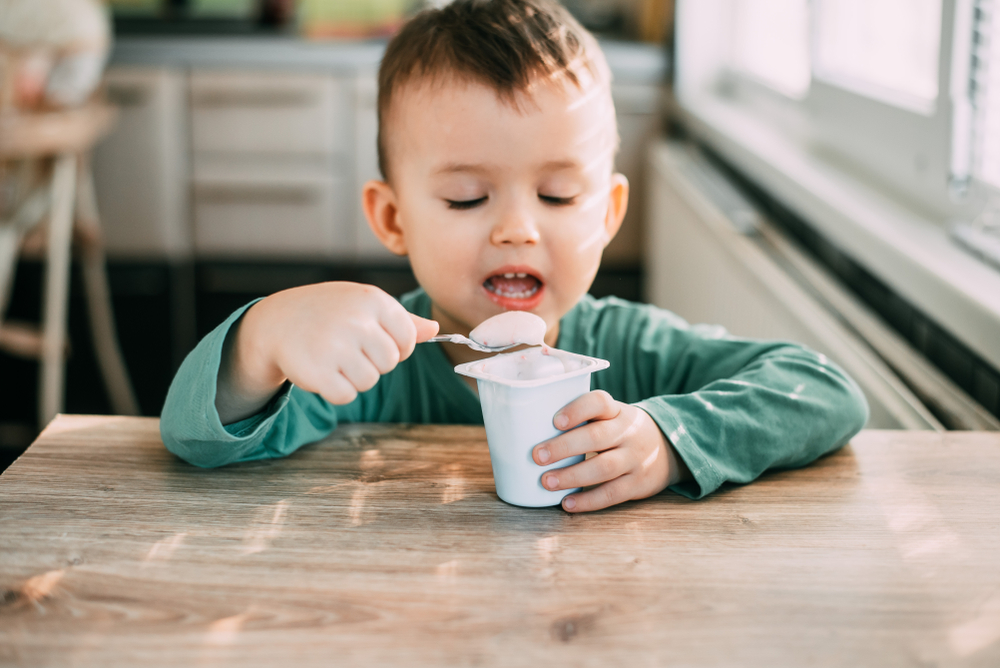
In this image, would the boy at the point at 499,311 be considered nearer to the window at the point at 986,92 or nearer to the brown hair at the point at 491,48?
the brown hair at the point at 491,48

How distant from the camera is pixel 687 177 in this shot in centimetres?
229

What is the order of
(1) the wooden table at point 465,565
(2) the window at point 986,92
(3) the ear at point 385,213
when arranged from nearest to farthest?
(1) the wooden table at point 465,565 < (3) the ear at point 385,213 < (2) the window at point 986,92

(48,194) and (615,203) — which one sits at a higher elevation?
(615,203)

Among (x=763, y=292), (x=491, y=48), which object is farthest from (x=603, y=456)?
(x=763, y=292)

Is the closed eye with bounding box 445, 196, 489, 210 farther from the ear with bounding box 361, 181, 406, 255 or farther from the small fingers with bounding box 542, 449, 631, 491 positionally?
the small fingers with bounding box 542, 449, 631, 491

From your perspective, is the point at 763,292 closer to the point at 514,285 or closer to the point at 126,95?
the point at 514,285

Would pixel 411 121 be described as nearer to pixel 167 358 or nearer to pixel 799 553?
pixel 799 553

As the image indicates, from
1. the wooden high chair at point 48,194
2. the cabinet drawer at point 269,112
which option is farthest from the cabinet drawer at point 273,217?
the wooden high chair at point 48,194


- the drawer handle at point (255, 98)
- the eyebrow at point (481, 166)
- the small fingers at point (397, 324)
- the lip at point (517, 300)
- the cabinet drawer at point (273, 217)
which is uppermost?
the eyebrow at point (481, 166)

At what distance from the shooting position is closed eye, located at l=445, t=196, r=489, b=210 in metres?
0.86

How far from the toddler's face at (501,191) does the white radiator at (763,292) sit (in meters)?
0.41

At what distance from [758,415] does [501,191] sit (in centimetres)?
29

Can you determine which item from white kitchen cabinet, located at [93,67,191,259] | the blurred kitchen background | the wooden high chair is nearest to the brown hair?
the blurred kitchen background

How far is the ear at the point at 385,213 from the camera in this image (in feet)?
3.26
